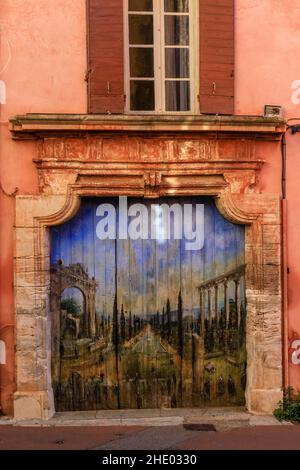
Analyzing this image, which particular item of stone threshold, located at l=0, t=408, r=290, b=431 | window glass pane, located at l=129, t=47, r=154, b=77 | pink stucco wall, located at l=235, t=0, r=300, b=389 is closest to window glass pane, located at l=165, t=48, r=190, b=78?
window glass pane, located at l=129, t=47, r=154, b=77

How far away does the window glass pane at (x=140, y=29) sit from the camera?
709 cm

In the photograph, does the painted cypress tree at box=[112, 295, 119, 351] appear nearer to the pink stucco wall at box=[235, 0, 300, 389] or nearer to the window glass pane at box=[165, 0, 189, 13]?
the pink stucco wall at box=[235, 0, 300, 389]

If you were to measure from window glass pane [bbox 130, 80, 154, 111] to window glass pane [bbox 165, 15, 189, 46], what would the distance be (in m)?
0.53

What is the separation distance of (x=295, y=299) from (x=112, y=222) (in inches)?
86.3

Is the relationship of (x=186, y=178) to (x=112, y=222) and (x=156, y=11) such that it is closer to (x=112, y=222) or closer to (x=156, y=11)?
(x=112, y=222)

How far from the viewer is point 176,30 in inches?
281

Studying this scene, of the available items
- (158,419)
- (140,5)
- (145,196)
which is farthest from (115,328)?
(140,5)

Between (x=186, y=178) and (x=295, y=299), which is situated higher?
(x=186, y=178)

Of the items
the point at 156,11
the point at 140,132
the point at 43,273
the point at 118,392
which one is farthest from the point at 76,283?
the point at 156,11

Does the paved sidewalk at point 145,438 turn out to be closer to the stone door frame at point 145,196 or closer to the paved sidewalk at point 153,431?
the paved sidewalk at point 153,431

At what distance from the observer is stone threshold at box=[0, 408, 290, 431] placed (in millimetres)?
6695

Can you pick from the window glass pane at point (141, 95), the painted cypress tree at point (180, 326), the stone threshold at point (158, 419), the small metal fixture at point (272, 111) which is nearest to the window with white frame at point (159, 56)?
the window glass pane at point (141, 95)

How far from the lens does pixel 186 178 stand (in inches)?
274

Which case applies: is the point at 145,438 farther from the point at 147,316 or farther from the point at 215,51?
the point at 215,51
